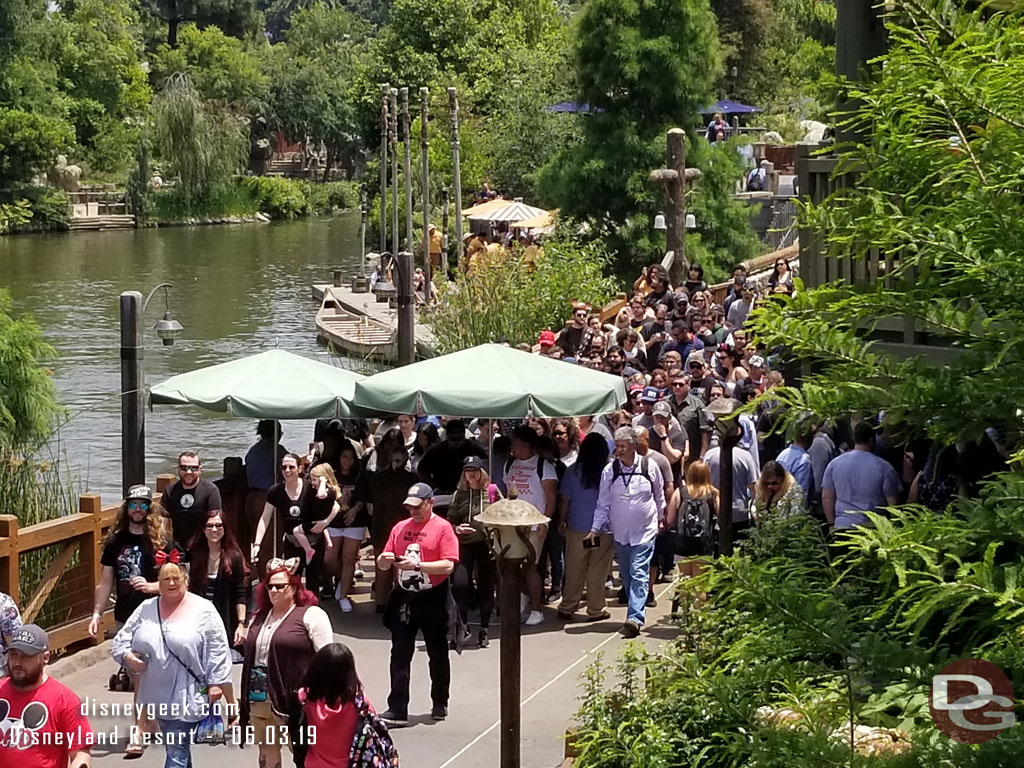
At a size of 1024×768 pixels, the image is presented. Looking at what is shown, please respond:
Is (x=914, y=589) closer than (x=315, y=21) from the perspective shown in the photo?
Yes

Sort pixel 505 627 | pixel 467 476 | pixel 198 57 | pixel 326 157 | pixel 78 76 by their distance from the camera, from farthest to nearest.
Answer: pixel 326 157
pixel 198 57
pixel 78 76
pixel 467 476
pixel 505 627

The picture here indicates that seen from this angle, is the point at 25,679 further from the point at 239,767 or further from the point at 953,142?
the point at 953,142

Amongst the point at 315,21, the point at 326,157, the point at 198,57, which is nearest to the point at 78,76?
the point at 198,57

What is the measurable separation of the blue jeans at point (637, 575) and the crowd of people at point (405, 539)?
14 mm

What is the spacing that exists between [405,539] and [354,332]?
2775 centimetres

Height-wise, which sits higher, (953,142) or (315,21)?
(315,21)

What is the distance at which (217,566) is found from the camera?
9984 mm

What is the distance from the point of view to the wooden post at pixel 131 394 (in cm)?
1377

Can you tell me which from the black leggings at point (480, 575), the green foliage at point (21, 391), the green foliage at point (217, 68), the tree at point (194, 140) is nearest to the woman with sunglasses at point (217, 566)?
the black leggings at point (480, 575)

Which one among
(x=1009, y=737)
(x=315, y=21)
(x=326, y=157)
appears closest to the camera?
(x=1009, y=737)

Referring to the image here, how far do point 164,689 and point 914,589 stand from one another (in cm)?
516

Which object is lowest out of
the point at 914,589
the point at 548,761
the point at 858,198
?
the point at 548,761

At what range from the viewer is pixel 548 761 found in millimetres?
9078

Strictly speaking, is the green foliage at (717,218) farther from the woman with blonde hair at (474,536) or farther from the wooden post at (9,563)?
the wooden post at (9,563)
